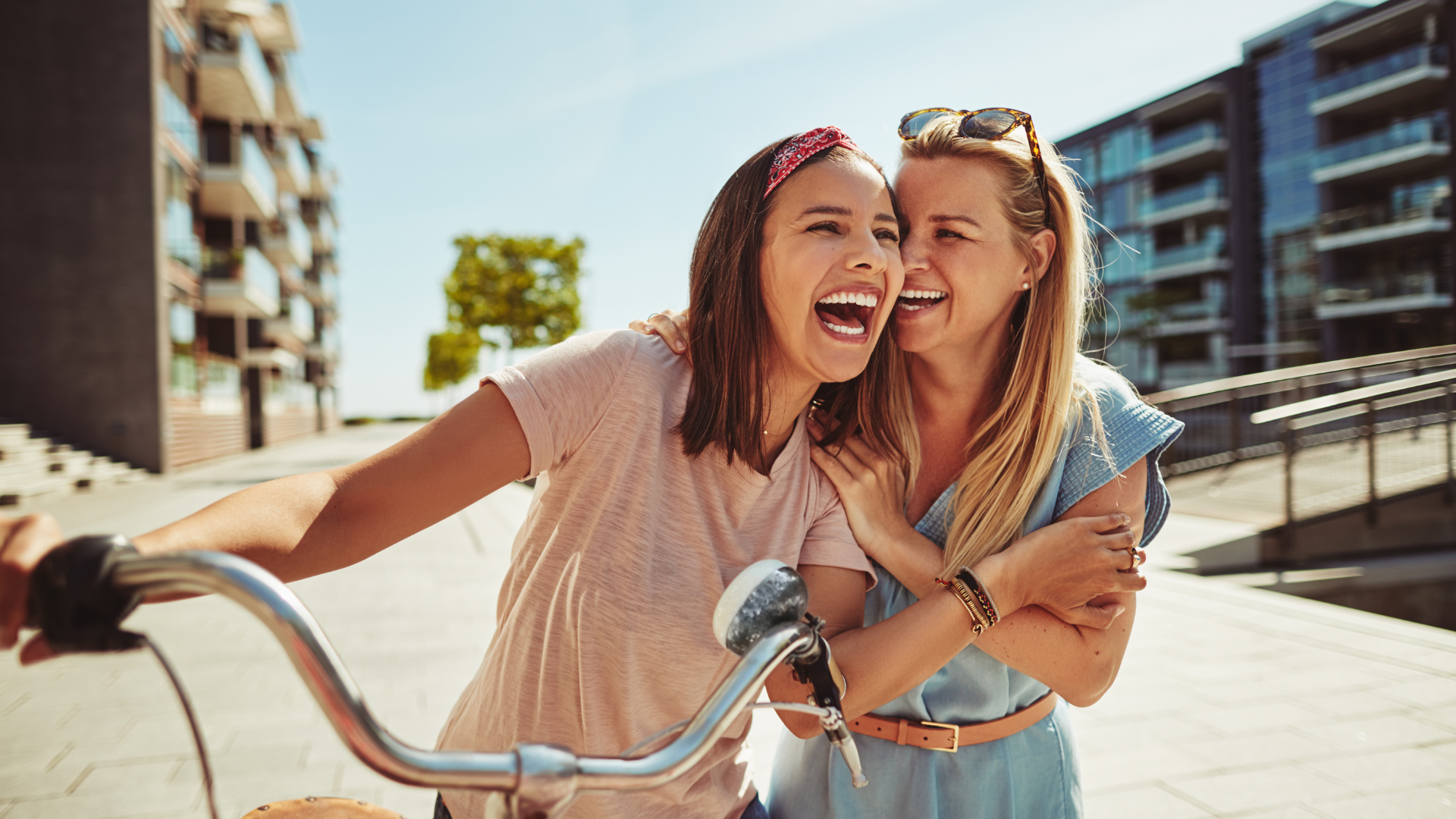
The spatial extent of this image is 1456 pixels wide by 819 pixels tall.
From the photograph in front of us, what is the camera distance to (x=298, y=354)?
46.4 m

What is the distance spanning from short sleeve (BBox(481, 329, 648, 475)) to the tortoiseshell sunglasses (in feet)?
3.34

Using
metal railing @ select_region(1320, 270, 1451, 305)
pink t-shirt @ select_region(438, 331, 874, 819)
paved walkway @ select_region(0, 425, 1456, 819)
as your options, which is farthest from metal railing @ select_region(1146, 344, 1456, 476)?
metal railing @ select_region(1320, 270, 1451, 305)

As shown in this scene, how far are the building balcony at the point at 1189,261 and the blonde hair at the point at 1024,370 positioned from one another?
4745 centimetres

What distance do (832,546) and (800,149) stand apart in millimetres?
777

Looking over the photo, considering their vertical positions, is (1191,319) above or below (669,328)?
above

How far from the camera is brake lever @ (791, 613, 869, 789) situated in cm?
109

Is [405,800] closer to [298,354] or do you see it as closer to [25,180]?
[25,180]

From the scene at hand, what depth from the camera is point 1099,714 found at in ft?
14.8

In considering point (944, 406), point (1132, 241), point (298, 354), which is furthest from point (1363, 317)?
point (298, 354)

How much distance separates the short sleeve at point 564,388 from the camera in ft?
4.44

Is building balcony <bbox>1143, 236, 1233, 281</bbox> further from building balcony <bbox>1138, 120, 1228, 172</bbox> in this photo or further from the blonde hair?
the blonde hair

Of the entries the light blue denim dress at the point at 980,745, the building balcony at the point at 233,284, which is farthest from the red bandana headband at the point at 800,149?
the building balcony at the point at 233,284

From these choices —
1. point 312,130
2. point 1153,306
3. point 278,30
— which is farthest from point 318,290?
point 1153,306

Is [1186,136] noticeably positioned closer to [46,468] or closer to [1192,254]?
[1192,254]
